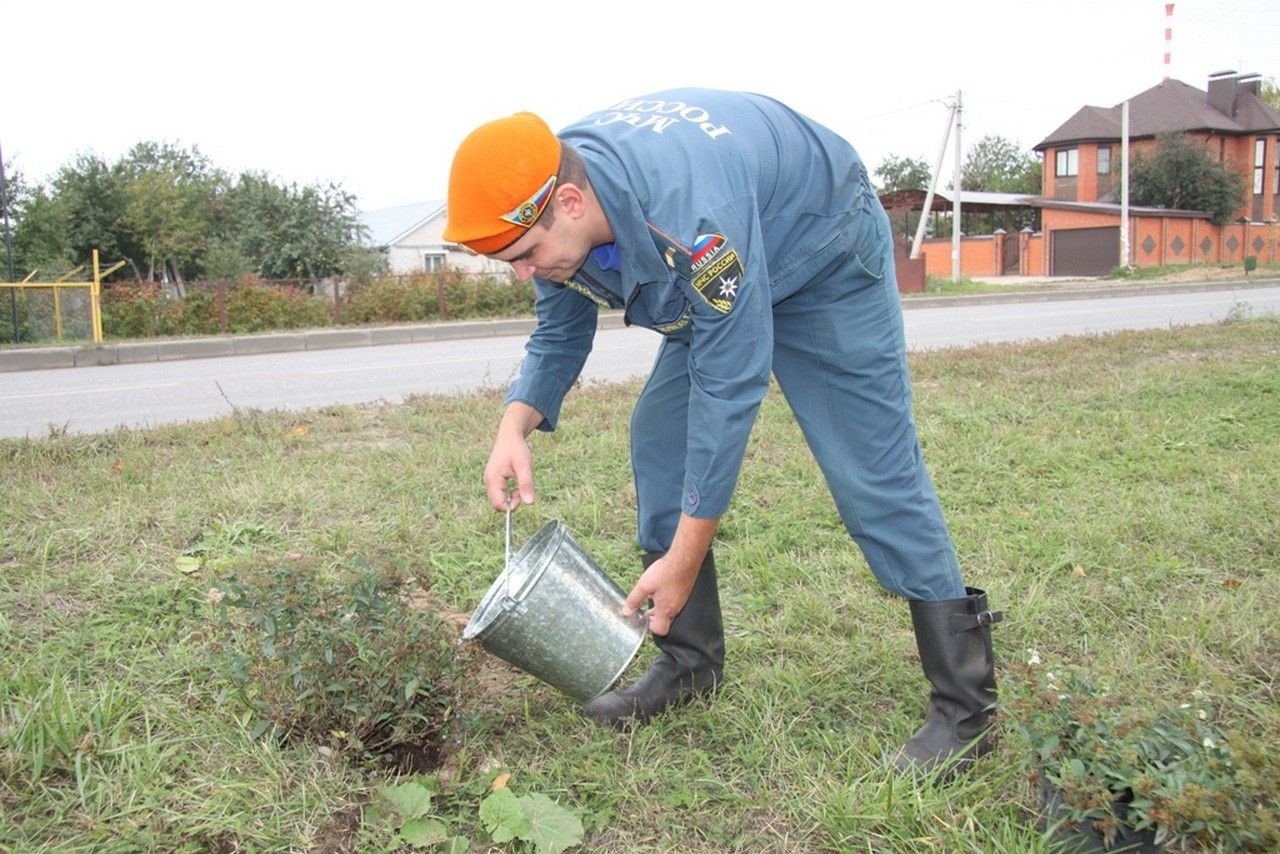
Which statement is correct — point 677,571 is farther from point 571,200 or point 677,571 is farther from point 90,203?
point 90,203

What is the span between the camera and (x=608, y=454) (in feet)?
14.8

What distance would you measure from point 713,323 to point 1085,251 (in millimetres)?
37420

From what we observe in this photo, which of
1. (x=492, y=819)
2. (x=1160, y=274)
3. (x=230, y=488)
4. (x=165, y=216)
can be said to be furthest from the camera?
(x=165, y=216)

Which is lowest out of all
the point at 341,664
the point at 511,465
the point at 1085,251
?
the point at 341,664

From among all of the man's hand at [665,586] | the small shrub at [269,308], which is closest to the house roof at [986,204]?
the small shrub at [269,308]

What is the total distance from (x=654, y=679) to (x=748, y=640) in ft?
1.28

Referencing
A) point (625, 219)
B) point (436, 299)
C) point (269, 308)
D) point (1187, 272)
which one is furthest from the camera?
point (1187, 272)

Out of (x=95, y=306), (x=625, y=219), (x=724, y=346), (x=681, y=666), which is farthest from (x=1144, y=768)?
(x=95, y=306)

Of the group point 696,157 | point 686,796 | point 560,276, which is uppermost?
point 696,157

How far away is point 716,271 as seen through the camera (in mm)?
1706

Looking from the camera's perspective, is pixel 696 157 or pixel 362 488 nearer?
pixel 696 157

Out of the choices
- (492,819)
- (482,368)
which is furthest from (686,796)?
(482,368)

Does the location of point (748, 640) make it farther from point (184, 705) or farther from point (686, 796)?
point (184, 705)

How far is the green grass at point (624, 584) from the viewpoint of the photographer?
2023 mm
